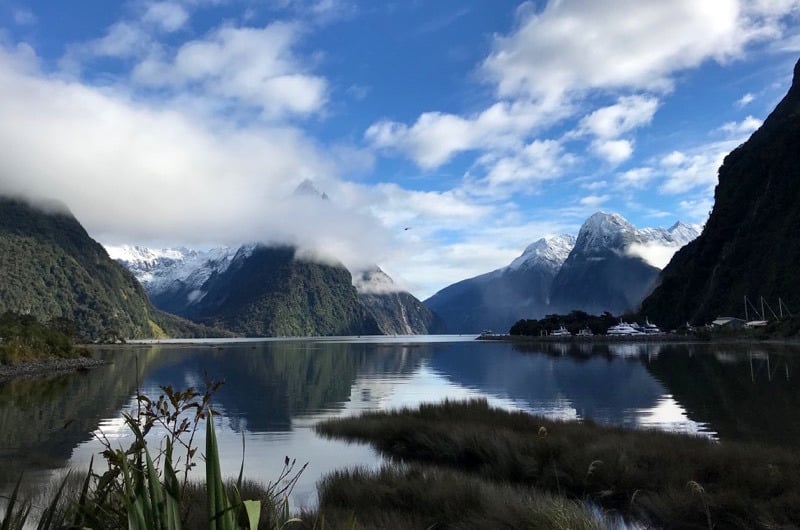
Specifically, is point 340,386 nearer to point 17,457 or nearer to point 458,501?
point 17,457

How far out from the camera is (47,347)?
77500mm

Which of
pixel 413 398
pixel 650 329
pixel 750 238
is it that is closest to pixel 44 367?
pixel 413 398

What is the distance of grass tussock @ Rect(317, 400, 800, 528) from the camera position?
11.1 meters

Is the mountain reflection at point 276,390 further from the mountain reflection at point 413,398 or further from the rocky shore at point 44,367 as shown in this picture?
the rocky shore at point 44,367

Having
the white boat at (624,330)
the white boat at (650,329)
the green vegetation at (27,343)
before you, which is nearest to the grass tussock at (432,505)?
the green vegetation at (27,343)

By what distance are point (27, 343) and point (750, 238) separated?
126 metres

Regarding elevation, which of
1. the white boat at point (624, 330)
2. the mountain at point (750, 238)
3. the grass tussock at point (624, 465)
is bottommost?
the grass tussock at point (624, 465)

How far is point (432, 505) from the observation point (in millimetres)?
11367

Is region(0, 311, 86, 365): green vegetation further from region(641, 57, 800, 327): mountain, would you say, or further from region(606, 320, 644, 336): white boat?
region(606, 320, 644, 336): white boat

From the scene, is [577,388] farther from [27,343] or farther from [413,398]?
[27,343]

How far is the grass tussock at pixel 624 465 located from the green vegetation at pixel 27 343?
5734cm

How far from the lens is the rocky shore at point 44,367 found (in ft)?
185

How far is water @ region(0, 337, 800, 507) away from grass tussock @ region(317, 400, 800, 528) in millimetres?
2436

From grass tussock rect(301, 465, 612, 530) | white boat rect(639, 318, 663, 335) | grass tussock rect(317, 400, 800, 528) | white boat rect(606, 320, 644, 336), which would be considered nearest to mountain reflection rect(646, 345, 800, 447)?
grass tussock rect(317, 400, 800, 528)
